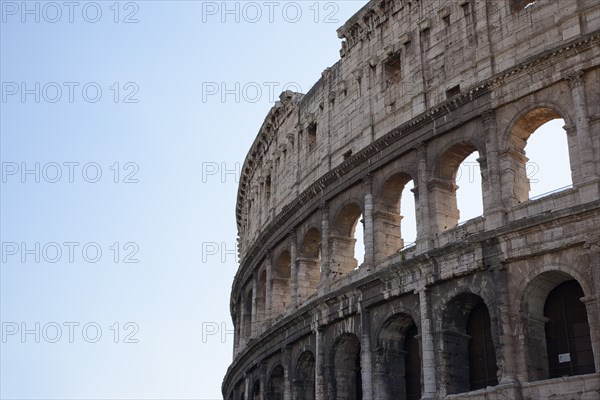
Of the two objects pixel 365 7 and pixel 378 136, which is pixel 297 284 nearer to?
pixel 378 136

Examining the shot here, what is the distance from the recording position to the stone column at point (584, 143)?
63.1 feet

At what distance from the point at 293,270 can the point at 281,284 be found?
2487 mm

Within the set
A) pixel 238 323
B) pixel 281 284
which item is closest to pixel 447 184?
pixel 281 284

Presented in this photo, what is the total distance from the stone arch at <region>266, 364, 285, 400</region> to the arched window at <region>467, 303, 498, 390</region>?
9487 millimetres

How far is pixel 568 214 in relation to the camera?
1914 centimetres

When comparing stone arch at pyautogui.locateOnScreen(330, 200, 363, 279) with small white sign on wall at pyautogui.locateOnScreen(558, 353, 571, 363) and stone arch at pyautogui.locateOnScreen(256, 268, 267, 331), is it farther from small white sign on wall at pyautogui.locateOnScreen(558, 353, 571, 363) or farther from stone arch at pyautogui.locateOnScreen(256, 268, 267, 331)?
small white sign on wall at pyautogui.locateOnScreen(558, 353, 571, 363)

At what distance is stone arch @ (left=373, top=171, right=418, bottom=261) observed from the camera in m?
24.8

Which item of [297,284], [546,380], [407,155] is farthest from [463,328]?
[297,284]

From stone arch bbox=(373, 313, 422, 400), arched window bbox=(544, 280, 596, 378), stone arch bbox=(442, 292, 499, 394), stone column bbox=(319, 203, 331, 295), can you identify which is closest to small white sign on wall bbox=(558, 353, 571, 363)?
arched window bbox=(544, 280, 596, 378)

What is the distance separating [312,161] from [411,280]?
8.11 m

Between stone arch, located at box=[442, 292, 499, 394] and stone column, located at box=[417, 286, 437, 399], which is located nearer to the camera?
stone arch, located at box=[442, 292, 499, 394]

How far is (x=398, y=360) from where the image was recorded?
77.1 ft

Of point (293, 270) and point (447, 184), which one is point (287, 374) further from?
point (447, 184)

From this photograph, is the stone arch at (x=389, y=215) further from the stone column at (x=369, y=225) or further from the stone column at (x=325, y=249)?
the stone column at (x=325, y=249)
